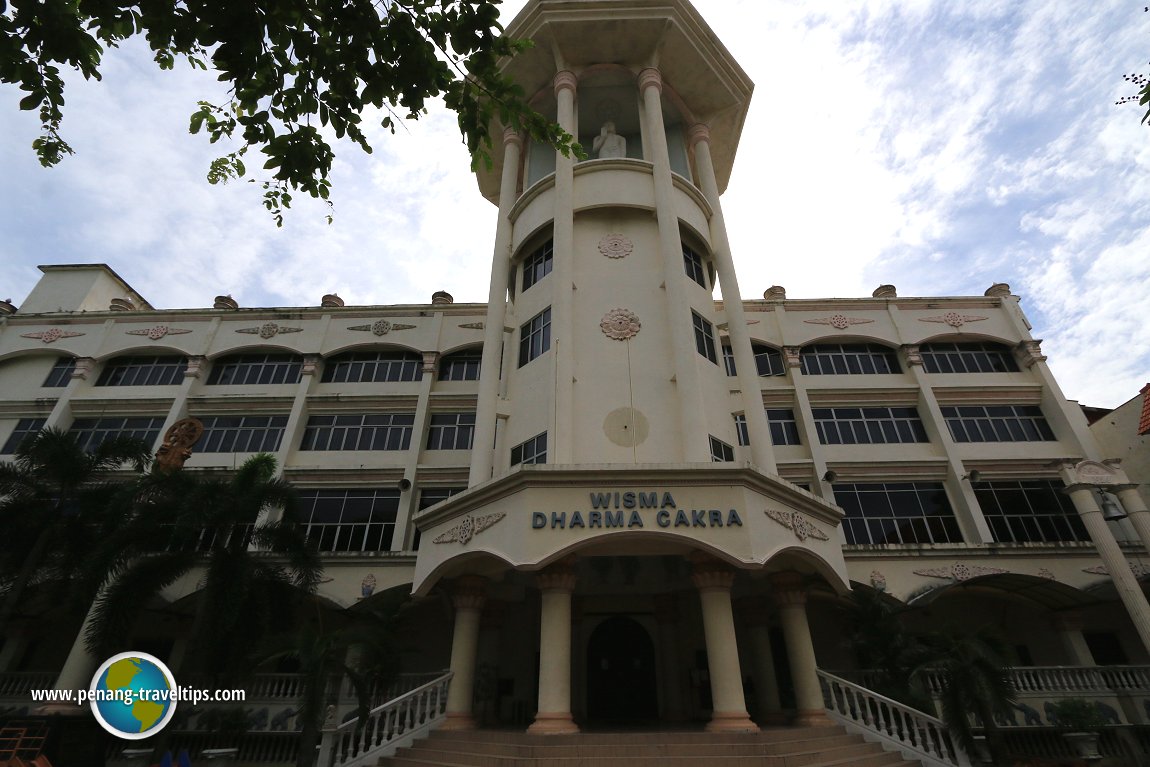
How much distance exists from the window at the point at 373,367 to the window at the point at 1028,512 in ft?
71.3

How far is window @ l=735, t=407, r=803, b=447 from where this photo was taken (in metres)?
21.4

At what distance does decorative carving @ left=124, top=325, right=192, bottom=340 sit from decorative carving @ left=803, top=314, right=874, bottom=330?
26587 millimetres

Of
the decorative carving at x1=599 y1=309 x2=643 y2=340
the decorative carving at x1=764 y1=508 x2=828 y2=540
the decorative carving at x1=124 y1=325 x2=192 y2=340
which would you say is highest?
the decorative carving at x1=124 y1=325 x2=192 y2=340

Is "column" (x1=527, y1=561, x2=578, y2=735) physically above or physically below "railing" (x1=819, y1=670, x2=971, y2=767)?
above

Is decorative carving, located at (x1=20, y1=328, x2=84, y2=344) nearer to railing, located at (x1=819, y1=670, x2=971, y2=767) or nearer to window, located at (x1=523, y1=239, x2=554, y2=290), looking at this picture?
window, located at (x1=523, y1=239, x2=554, y2=290)

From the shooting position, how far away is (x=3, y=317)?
25.2m

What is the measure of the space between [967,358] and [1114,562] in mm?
9885

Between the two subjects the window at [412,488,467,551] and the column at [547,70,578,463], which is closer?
the column at [547,70,578,463]

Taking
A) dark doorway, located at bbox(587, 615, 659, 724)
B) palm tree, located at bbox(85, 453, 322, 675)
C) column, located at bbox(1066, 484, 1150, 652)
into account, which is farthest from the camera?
column, located at bbox(1066, 484, 1150, 652)

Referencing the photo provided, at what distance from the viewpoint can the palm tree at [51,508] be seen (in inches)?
631

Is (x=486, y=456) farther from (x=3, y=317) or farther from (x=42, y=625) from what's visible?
(x=3, y=317)

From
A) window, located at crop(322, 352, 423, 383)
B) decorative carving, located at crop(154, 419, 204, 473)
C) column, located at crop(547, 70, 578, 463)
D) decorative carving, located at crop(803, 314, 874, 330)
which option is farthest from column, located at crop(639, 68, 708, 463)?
decorative carving, located at crop(154, 419, 204, 473)

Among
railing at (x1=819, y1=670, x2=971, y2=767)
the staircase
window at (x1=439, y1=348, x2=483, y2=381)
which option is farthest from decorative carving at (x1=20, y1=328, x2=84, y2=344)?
railing at (x1=819, y1=670, x2=971, y2=767)

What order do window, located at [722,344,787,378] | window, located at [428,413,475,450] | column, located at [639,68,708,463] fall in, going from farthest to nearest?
window, located at [722,344,787,378] → window, located at [428,413,475,450] → column, located at [639,68,708,463]
